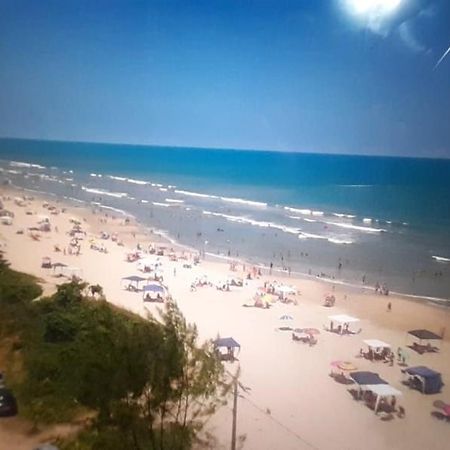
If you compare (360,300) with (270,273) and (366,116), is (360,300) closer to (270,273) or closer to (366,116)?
(270,273)

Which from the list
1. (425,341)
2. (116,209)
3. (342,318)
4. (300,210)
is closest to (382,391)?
(425,341)

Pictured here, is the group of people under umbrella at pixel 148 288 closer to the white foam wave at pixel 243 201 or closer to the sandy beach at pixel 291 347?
the sandy beach at pixel 291 347

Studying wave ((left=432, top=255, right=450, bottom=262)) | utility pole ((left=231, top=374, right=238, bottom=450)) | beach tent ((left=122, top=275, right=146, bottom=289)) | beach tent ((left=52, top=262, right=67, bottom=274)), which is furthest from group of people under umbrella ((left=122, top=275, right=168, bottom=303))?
wave ((left=432, top=255, right=450, bottom=262))

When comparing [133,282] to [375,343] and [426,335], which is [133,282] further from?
[426,335]

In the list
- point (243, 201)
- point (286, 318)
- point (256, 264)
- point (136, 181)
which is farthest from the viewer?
point (136, 181)

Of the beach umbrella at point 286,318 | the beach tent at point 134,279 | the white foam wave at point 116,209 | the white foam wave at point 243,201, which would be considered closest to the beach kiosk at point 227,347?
the beach umbrella at point 286,318

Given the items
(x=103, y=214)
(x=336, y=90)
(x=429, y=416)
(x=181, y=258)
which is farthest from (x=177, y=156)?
(x=429, y=416)

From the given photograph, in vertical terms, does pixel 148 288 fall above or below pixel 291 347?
above

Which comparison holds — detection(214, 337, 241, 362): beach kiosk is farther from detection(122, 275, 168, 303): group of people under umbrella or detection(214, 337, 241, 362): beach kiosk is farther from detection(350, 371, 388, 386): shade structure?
detection(350, 371, 388, 386): shade structure
